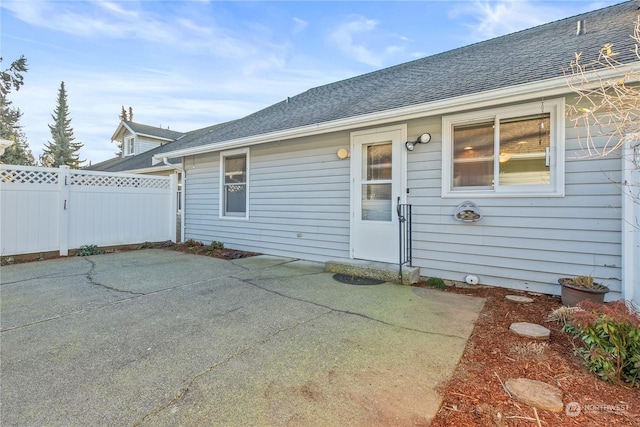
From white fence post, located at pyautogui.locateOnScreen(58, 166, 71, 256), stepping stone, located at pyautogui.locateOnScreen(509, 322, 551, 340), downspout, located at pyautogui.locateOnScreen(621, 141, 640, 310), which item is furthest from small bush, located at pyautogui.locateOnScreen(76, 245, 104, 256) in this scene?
downspout, located at pyautogui.locateOnScreen(621, 141, 640, 310)

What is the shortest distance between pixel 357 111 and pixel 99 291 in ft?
15.2

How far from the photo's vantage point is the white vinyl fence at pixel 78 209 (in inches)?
228

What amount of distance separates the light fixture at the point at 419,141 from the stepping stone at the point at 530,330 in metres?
2.68

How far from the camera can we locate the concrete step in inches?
173

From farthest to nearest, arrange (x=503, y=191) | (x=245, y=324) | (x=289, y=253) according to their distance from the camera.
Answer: (x=289, y=253) → (x=503, y=191) → (x=245, y=324)

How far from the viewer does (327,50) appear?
846cm

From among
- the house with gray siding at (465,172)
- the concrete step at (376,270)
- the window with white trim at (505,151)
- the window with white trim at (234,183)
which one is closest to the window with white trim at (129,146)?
the window with white trim at (234,183)

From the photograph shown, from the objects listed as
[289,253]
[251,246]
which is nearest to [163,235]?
[251,246]

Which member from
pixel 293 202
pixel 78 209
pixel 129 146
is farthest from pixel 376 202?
pixel 129 146

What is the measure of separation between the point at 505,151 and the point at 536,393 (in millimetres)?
3116

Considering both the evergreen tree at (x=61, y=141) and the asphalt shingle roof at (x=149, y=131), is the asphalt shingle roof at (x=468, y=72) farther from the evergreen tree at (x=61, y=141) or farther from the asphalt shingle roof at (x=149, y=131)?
the evergreen tree at (x=61, y=141)

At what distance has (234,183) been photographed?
7246mm

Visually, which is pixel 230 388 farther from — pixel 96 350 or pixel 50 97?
pixel 50 97

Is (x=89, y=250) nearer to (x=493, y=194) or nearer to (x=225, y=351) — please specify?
Result: (x=225, y=351)
